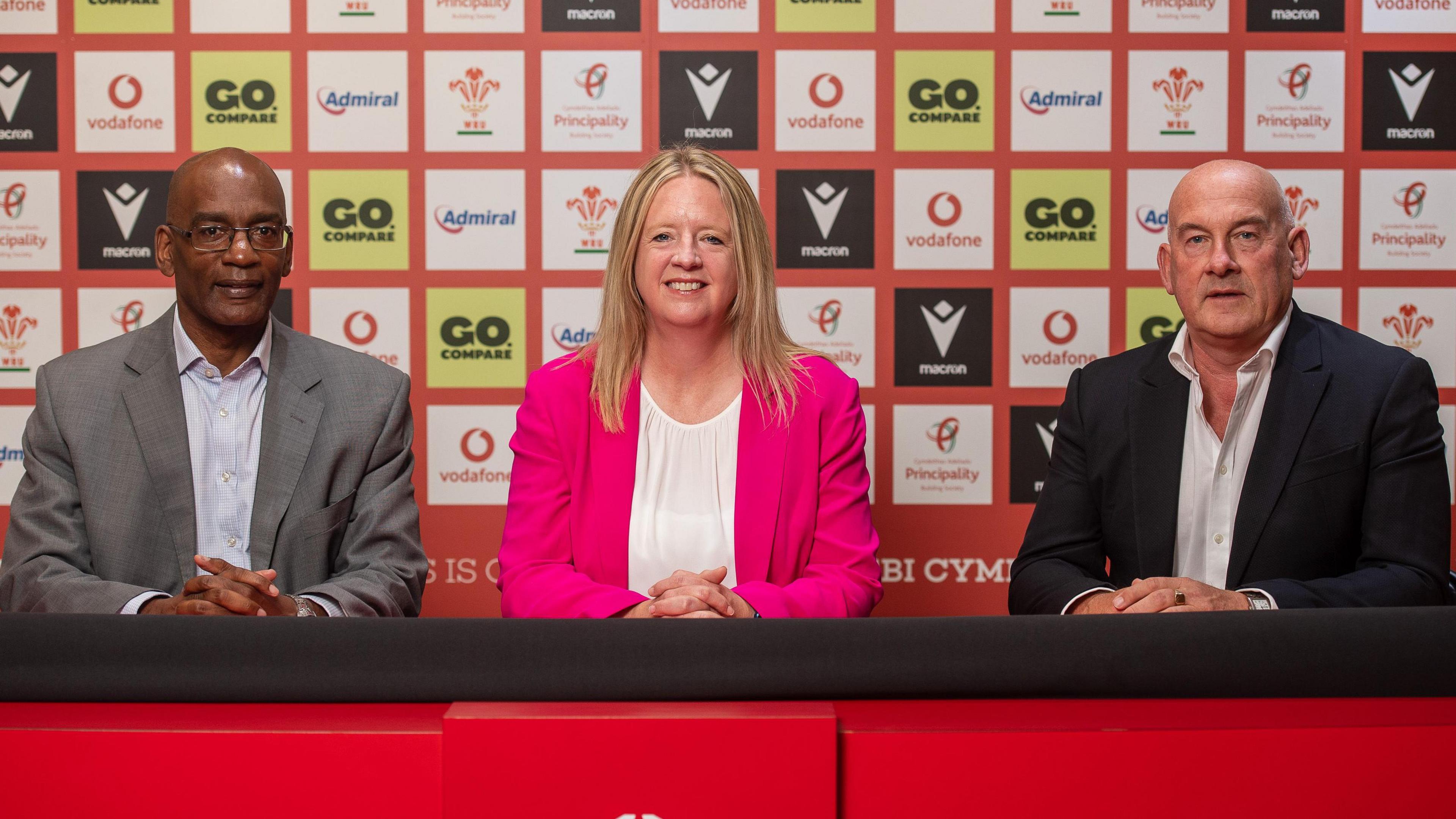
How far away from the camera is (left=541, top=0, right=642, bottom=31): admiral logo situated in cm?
300

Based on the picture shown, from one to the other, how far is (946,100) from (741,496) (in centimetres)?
173

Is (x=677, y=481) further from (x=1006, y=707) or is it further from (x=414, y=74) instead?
(x=414, y=74)

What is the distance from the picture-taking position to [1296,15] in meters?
3.04

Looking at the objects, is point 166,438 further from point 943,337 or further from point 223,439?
point 943,337

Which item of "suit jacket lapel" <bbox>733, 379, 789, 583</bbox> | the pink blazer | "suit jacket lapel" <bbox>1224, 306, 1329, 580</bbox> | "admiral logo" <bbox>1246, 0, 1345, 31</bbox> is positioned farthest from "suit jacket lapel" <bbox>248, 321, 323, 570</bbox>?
"admiral logo" <bbox>1246, 0, 1345, 31</bbox>

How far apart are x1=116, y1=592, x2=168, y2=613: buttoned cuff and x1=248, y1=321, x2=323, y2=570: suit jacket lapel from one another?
0.23 metres

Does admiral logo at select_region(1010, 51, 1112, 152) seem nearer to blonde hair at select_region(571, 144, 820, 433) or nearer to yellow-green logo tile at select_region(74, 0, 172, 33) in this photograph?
blonde hair at select_region(571, 144, 820, 433)

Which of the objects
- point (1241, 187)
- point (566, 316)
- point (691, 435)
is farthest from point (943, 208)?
point (691, 435)

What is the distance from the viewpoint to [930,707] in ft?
2.51

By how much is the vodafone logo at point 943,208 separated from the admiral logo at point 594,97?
87 centimetres

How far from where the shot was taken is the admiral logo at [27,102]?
3008 mm

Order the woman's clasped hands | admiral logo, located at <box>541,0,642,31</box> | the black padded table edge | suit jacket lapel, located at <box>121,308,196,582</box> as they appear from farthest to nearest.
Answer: admiral logo, located at <box>541,0,642,31</box> → suit jacket lapel, located at <box>121,308,196,582</box> → the woman's clasped hands → the black padded table edge

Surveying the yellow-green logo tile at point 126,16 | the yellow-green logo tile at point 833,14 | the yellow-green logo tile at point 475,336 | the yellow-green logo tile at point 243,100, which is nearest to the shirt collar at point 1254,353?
the yellow-green logo tile at point 833,14

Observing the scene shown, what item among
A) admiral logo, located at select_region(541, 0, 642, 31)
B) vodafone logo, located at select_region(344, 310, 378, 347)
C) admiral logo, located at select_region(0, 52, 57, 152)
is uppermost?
admiral logo, located at select_region(541, 0, 642, 31)
